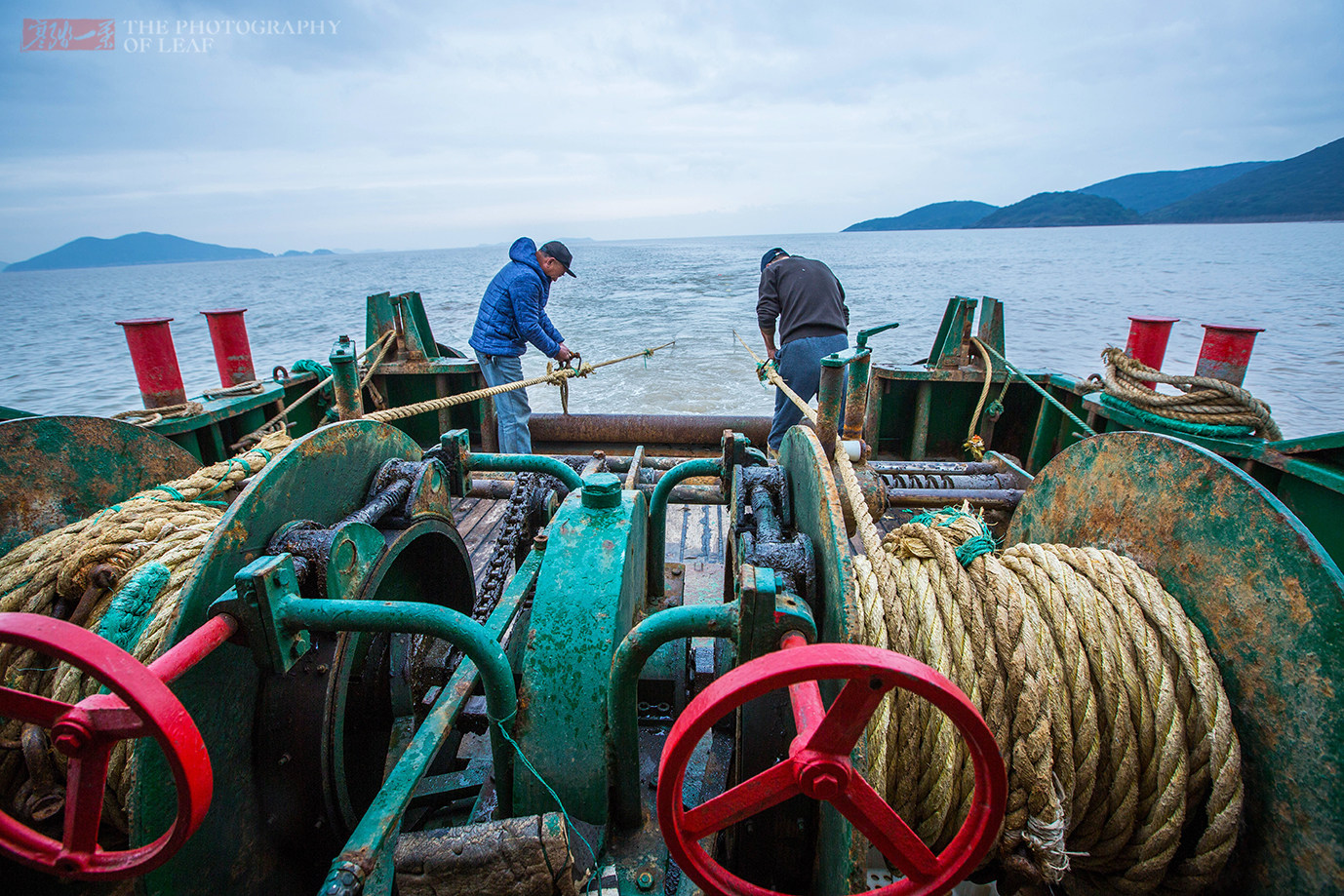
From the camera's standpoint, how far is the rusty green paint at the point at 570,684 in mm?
1633

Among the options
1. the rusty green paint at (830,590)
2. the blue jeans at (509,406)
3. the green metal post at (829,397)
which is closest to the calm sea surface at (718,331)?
the blue jeans at (509,406)

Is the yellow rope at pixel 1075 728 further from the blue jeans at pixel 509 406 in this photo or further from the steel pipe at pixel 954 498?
the blue jeans at pixel 509 406

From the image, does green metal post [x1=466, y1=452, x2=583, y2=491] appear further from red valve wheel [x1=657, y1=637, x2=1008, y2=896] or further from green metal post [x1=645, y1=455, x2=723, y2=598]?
red valve wheel [x1=657, y1=637, x2=1008, y2=896]

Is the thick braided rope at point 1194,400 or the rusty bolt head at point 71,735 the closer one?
the rusty bolt head at point 71,735

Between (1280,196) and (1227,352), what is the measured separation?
21526 centimetres

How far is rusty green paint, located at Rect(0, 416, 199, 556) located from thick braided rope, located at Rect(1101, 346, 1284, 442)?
5.35 metres

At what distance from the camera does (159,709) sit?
3.44 feet

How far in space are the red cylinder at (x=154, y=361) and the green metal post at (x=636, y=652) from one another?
172 inches

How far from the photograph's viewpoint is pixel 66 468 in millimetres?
2529

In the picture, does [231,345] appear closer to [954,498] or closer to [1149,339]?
[954,498]

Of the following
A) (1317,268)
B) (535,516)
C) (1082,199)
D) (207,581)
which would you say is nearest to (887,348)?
(535,516)

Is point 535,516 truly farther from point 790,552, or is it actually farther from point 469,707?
point 790,552

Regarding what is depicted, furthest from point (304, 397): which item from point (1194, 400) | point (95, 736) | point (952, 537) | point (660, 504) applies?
point (1194, 400)

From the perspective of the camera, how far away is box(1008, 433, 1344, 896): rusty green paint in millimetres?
1360
